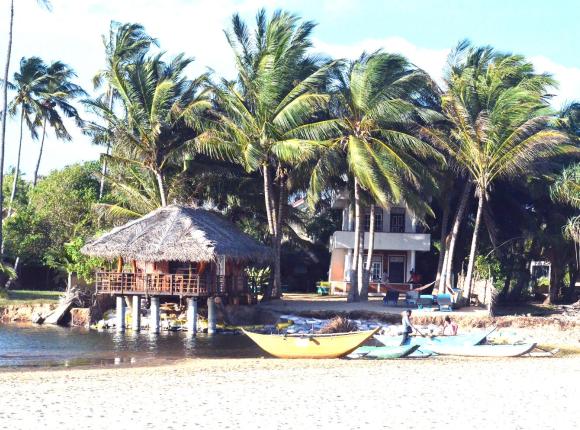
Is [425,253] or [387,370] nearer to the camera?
[387,370]

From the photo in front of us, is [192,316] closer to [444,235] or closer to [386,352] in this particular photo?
[386,352]

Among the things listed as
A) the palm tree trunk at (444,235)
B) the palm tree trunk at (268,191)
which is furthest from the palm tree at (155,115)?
the palm tree trunk at (444,235)

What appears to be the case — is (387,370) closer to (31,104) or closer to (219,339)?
(219,339)

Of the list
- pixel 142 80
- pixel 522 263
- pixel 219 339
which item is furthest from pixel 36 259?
pixel 522 263

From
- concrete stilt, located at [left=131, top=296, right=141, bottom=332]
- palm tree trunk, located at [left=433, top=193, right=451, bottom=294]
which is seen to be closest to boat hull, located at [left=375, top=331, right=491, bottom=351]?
concrete stilt, located at [left=131, top=296, right=141, bottom=332]

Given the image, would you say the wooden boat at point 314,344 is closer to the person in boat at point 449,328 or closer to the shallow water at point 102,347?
the shallow water at point 102,347

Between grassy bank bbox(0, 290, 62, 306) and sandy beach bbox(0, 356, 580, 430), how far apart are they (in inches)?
672

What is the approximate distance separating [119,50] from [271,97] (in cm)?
1023

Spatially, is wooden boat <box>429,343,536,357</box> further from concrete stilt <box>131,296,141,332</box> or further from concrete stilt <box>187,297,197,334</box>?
concrete stilt <box>131,296,141,332</box>

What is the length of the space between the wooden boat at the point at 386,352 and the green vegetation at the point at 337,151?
10503 mm

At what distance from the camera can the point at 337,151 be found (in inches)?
1391

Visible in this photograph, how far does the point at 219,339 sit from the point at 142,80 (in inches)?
525

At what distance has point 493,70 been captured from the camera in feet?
117

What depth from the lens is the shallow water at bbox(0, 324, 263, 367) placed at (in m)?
25.0
